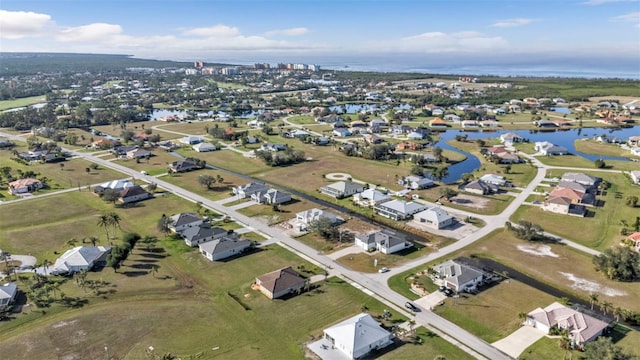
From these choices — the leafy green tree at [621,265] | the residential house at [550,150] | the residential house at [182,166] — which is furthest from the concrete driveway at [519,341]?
the residential house at [550,150]

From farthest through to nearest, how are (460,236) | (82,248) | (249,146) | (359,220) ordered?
(249,146) < (359,220) < (460,236) < (82,248)

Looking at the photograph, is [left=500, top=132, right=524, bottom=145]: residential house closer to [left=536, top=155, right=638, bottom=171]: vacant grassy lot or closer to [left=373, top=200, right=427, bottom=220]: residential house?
[left=536, top=155, right=638, bottom=171]: vacant grassy lot

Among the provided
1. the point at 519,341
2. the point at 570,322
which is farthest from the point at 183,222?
the point at 570,322

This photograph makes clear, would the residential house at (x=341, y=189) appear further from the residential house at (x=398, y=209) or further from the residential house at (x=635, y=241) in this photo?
the residential house at (x=635, y=241)

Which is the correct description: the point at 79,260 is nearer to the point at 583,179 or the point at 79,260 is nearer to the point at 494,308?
the point at 494,308

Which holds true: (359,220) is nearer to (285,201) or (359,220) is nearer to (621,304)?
(285,201)

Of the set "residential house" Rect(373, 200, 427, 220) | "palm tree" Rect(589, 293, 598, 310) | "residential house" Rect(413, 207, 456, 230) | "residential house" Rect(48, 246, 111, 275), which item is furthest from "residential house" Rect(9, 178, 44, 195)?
"palm tree" Rect(589, 293, 598, 310)

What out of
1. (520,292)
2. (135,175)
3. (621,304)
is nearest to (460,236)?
(520,292)
